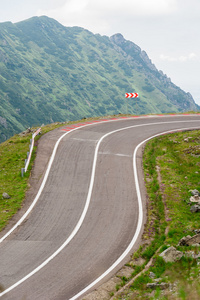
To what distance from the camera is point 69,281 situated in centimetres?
1065

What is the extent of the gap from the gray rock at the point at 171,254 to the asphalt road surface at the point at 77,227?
1.64 m

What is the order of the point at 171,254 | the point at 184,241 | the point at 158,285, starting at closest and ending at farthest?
1. the point at 158,285
2. the point at 171,254
3. the point at 184,241

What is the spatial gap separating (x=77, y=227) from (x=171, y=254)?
16.2 feet

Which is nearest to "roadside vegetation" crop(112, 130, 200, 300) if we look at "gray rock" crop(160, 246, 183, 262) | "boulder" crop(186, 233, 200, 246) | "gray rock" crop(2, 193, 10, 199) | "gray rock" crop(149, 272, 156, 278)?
"gray rock" crop(149, 272, 156, 278)

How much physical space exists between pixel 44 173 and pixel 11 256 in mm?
9415

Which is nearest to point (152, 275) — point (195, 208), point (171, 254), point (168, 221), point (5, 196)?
point (171, 254)

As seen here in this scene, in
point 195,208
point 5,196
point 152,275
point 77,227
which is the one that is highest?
point 5,196

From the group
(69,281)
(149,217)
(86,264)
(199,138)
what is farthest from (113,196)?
(199,138)

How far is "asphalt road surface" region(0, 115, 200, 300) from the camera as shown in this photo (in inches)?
422

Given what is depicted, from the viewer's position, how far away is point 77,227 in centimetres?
1467

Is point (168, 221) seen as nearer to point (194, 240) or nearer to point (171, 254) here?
point (194, 240)

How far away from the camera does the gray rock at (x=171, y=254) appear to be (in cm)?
1121

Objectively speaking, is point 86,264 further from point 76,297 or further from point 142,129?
point 142,129

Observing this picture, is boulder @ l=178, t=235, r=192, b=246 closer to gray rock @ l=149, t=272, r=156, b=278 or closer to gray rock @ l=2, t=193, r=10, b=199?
gray rock @ l=149, t=272, r=156, b=278
